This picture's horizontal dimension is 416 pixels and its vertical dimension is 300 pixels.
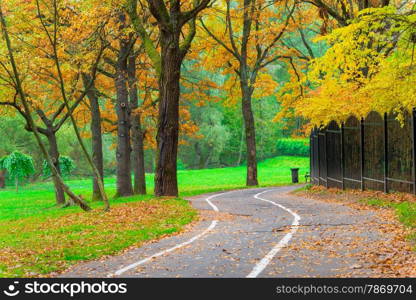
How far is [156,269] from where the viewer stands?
31.0 ft

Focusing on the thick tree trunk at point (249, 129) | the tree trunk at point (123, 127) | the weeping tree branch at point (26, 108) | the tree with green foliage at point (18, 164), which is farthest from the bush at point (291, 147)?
the weeping tree branch at point (26, 108)

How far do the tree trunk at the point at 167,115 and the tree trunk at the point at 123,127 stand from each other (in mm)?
8061

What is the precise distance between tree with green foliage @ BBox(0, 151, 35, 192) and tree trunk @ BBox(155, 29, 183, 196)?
1433 inches

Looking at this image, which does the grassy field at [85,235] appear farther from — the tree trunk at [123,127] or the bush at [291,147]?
the bush at [291,147]

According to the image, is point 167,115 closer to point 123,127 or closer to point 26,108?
point 26,108

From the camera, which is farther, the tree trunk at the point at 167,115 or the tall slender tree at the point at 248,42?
A: the tall slender tree at the point at 248,42

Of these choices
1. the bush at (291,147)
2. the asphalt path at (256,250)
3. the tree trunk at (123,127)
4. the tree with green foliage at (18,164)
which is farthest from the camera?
the bush at (291,147)

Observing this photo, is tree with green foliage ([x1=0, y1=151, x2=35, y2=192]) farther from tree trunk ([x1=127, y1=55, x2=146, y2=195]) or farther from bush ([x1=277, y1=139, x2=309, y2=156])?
bush ([x1=277, y1=139, x2=309, y2=156])

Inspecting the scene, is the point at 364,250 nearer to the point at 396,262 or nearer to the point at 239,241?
the point at 396,262

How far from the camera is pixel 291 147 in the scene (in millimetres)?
85062

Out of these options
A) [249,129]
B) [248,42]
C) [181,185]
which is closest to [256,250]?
[249,129]

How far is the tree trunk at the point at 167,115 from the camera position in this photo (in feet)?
73.7

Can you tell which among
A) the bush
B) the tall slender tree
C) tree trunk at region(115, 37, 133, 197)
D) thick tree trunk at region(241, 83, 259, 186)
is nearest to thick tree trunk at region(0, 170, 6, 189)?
the tall slender tree

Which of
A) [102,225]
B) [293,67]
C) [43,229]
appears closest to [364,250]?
[102,225]
